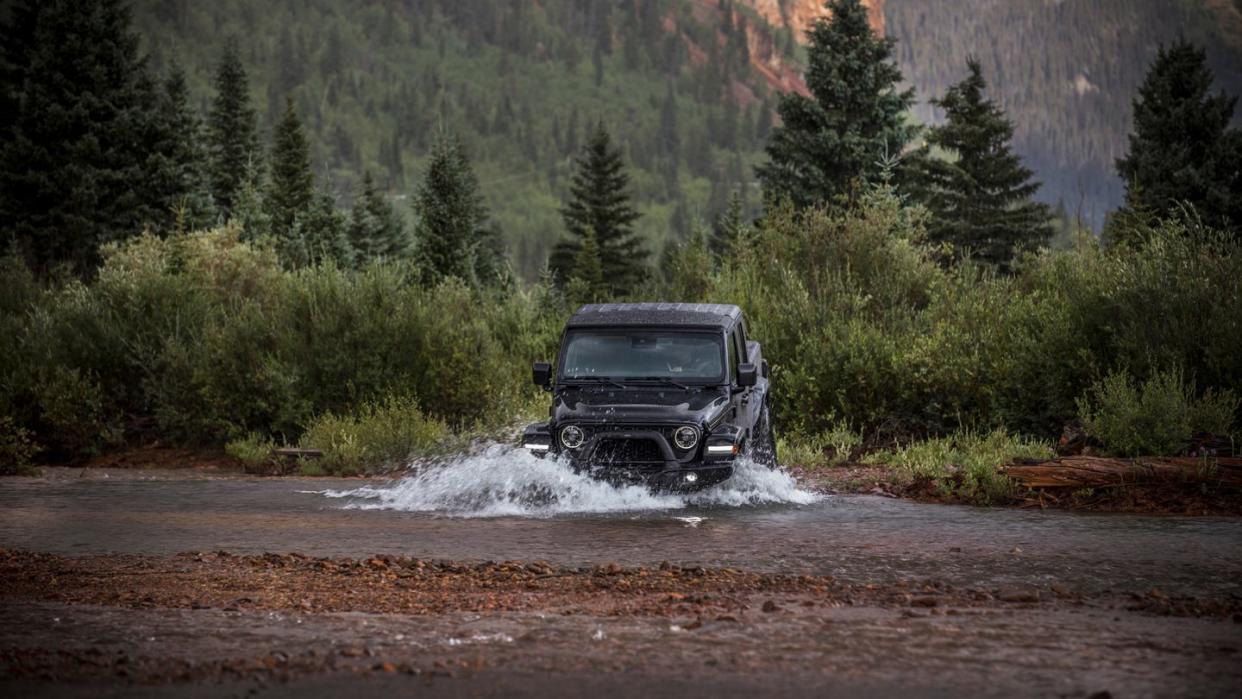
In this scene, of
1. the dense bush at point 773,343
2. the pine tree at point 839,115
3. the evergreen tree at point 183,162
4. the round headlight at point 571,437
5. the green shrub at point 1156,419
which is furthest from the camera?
the evergreen tree at point 183,162

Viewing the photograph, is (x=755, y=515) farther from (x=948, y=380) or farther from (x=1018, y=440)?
(x=948, y=380)

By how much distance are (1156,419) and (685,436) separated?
19.2 ft

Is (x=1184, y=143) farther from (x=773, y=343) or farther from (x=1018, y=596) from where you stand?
(x=1018, y=596)

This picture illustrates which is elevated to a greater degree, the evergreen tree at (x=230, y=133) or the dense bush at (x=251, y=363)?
the evergreen tree at (x=230, y=133)

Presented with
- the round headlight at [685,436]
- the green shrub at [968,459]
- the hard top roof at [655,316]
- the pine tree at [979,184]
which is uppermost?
the pine tree at [979,184]

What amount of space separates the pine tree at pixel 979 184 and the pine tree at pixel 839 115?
6.52m

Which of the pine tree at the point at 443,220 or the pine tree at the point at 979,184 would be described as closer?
the pine tree at the point at 979,184

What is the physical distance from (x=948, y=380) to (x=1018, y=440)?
2233mm

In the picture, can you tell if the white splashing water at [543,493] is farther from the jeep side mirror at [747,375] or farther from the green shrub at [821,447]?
the green shrub at [821,447]

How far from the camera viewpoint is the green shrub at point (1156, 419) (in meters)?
14.7

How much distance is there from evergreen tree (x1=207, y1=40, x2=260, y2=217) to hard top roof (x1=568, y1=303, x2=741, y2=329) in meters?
64.8

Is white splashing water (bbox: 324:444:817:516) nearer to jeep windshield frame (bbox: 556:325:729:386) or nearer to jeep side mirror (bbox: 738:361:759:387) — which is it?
jeep side mirror (bbox: 738:361:759:387)

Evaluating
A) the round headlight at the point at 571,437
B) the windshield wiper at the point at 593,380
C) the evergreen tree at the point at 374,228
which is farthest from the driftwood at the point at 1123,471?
the evergreen tree at the point at 374,228

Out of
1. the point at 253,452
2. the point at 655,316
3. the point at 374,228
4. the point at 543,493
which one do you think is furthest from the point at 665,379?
the point at 374,228
